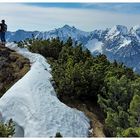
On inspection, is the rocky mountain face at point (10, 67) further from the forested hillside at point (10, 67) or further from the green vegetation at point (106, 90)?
the green vegetation at point (106, 90)

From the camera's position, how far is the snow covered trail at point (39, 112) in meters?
17.2

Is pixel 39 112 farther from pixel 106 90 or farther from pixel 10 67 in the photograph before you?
pixel 10 67

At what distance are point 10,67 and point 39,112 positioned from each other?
24.7 ft

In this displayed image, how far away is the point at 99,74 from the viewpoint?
68.9 ft

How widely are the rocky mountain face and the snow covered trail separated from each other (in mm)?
2759

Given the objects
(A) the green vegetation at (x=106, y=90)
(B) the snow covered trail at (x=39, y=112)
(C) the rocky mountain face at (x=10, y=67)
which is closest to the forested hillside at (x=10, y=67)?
(C) the rocky mountain face at (x=10, y=67)

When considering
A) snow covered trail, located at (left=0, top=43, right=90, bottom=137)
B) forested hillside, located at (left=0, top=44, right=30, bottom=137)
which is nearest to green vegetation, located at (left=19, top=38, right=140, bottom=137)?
snow covered trail, located at (left=0, top=43, right=90, bottom=137)

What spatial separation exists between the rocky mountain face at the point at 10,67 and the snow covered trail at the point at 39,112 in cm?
276

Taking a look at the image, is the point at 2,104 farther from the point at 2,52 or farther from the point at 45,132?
the point at 2,52

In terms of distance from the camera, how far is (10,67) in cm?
2500

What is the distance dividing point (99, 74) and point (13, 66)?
18.9 ft

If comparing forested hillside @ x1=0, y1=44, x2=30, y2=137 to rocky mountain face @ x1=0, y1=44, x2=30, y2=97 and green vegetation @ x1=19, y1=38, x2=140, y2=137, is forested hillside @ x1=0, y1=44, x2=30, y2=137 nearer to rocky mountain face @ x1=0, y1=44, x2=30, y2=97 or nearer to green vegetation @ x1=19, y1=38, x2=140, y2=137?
rocky mountain face @ x1=0, y1=44, x2=30, y2=97

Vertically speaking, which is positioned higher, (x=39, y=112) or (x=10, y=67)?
Answer: (x=10, y=67)

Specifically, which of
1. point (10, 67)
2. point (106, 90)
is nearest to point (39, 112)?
point (106, 90)
